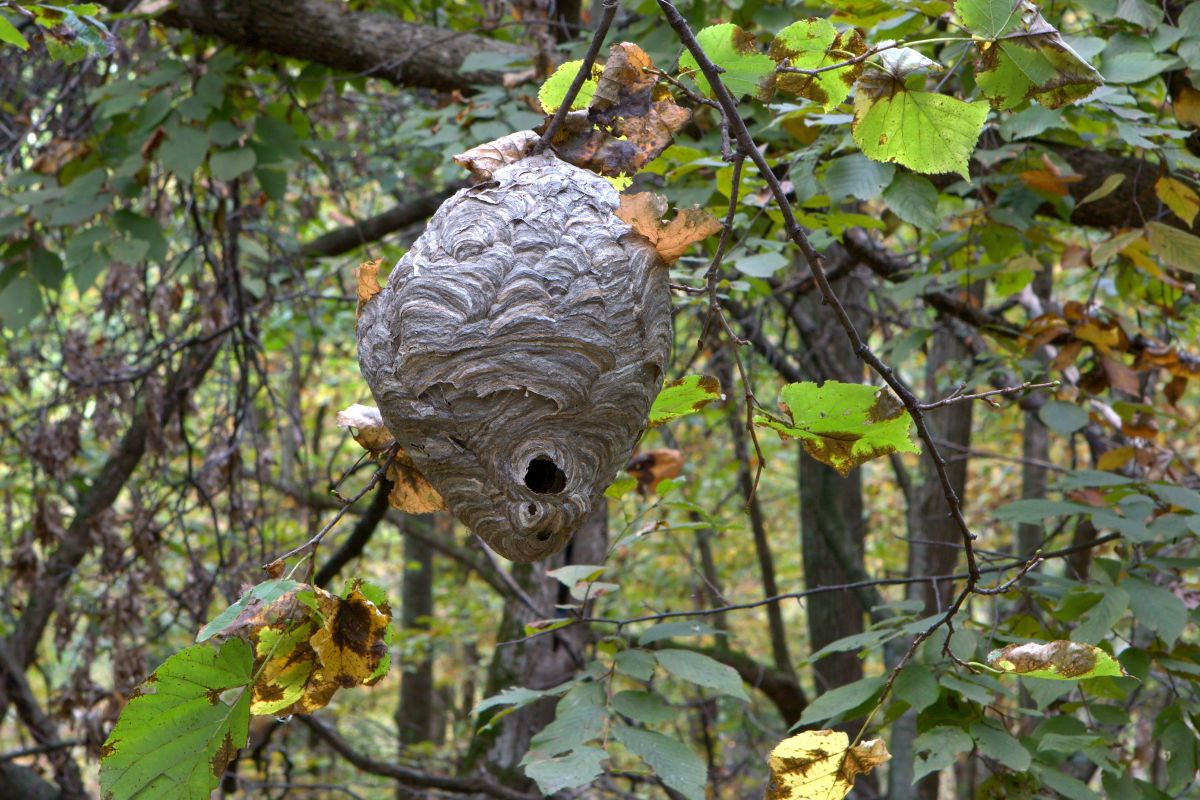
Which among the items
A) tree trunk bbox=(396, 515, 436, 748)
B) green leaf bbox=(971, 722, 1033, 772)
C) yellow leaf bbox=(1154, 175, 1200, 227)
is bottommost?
tree trunk bbox=(396, 515, 436, 748)

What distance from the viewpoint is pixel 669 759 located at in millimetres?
2006

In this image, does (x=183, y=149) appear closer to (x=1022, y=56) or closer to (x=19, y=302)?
(x=19, y=302)

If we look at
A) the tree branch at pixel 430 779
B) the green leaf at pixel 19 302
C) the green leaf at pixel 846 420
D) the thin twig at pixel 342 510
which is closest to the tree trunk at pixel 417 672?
the tree branch at pixel 430 779

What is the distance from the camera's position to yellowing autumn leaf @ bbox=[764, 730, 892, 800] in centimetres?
158

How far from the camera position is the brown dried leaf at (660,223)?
4.87ft

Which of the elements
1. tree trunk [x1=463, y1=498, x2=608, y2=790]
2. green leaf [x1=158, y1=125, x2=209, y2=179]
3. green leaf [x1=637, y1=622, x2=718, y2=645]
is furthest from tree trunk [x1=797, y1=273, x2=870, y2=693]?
green leaf [x1=637, y1=622, x2=718, y2=645]

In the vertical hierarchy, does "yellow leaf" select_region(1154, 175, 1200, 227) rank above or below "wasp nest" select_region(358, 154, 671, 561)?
below

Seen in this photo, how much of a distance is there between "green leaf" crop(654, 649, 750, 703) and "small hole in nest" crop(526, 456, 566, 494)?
22.3 inches

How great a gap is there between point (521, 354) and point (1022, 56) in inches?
30.9

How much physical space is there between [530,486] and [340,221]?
5256 millimetres

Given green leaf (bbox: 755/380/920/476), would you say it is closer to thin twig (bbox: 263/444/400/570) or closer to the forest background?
the forest background

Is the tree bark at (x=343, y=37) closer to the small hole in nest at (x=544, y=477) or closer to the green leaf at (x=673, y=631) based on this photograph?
the green leaf at (x=673, y=631)

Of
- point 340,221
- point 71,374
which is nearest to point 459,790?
point 71,374

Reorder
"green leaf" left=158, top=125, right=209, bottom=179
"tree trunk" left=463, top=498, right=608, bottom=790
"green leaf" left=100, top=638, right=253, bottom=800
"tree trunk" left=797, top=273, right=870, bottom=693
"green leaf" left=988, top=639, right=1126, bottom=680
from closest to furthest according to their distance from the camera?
"green leaf" left=100, top=638, right=253, bottom=800
"green leaf" left=988, top=639, right=1126, bottom=680
"green leaf" left=158, top=125, right=209, bottom=179
"tree trunk" left=463, top=498, right=608, bottom=790
"tree trunk" left=797, top=273, right=870, bottom=693
